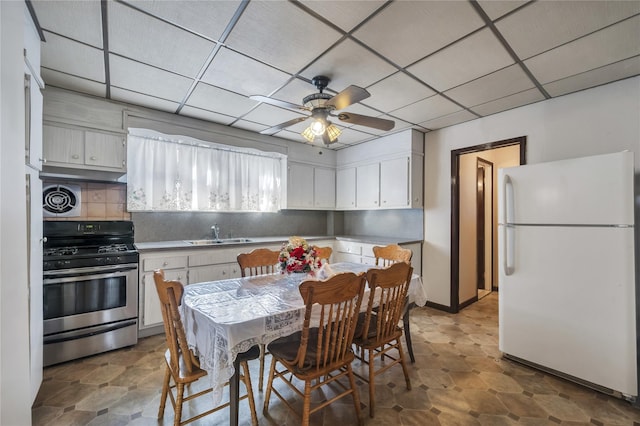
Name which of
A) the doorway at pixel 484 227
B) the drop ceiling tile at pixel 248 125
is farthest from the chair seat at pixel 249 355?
the doorway at pixel 484 227

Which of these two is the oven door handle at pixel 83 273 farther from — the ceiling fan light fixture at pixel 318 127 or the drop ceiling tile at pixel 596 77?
the drop ceiling tile at pixel 596 77

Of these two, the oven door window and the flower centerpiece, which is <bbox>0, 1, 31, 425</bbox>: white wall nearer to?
the oven door window

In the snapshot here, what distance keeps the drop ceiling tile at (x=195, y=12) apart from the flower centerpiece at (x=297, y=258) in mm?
1574

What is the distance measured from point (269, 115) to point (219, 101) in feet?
2.01

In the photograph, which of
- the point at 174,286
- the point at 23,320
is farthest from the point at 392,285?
the point at 23,320

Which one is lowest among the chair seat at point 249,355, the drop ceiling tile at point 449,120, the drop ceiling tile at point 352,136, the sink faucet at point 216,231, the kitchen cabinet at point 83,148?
the chair seat at point 249,355

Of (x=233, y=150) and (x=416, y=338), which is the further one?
(x=233, y=150)

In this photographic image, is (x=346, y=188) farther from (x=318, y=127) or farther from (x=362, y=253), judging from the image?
(x=318, y=127)

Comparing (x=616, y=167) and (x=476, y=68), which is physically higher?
(x=476, y=68)

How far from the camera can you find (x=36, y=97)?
182cm

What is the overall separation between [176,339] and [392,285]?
1331 mm

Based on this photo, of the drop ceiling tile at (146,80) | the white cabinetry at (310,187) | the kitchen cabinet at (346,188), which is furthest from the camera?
the kitchen cabinet at (346,188)

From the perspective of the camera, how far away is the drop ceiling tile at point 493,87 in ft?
7.96

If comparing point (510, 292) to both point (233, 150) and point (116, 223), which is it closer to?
point (233, 150)
